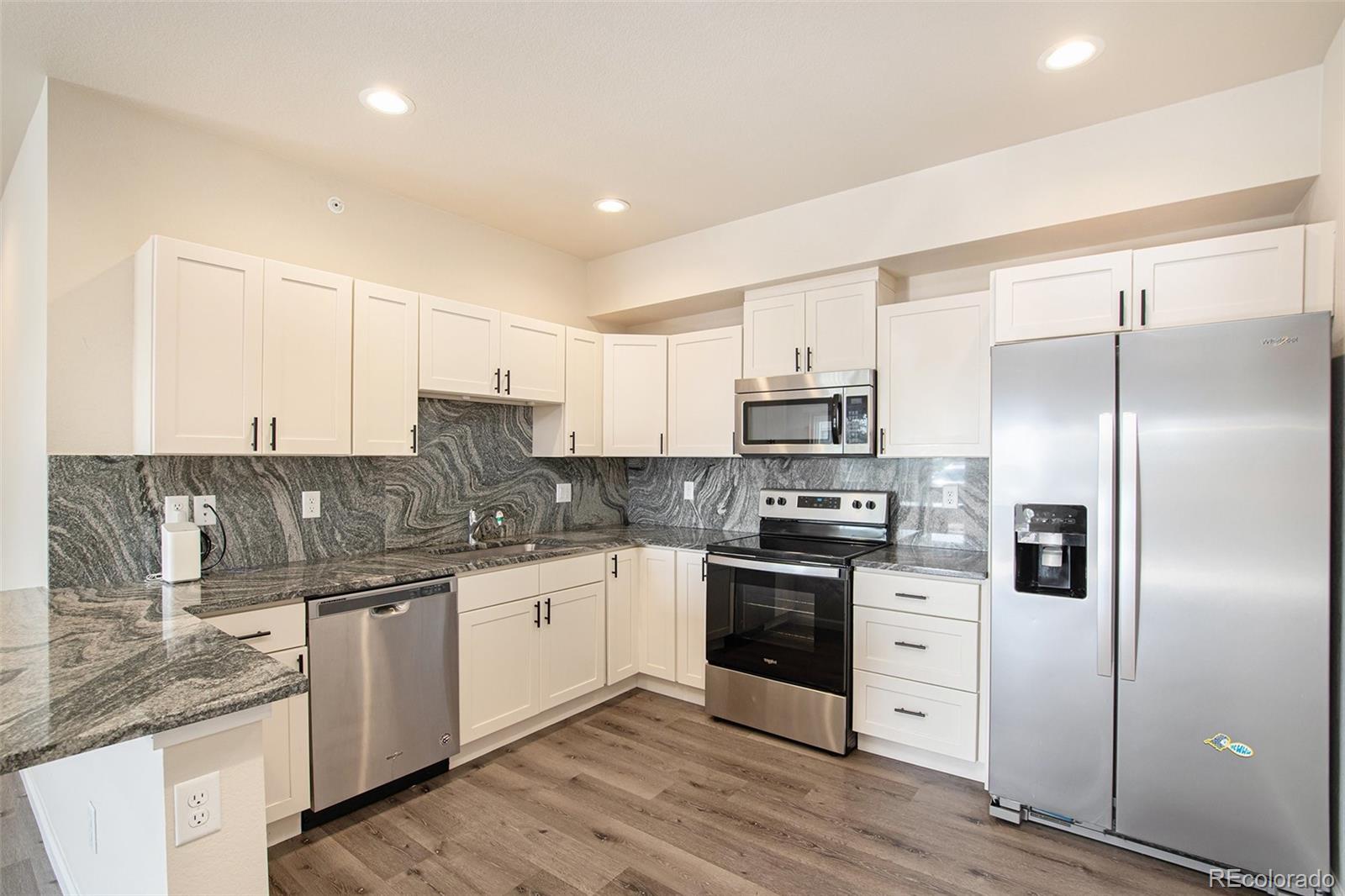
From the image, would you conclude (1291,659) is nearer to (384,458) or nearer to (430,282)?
(384,458)

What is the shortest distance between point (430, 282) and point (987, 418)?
291 centimetres

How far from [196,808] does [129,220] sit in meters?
2.25

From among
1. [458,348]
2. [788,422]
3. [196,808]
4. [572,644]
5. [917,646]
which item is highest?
[458,348]

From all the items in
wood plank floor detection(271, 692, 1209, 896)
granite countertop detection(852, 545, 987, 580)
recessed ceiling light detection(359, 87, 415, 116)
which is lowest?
wood plank floor detection(271, 692, 1209, 896)

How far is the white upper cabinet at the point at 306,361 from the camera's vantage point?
248cm

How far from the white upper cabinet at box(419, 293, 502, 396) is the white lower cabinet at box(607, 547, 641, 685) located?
1.20 meters

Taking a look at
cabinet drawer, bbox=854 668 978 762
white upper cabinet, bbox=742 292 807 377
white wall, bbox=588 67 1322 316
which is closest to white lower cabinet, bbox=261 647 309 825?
cabinet drawer, bbox=854 668 978 762

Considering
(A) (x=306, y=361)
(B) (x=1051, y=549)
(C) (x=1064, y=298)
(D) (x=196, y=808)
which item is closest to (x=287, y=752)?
(D) (x=196, y=808)

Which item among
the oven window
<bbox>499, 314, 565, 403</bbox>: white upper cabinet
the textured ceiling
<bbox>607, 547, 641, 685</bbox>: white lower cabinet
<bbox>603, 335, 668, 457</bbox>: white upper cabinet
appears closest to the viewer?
the textured ceiling

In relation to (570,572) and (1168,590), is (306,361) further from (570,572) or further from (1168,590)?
(1168,590)

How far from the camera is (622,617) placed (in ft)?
12.0

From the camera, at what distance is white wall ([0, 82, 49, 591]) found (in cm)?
228

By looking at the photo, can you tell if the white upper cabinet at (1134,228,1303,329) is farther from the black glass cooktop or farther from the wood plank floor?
the wood plank floor

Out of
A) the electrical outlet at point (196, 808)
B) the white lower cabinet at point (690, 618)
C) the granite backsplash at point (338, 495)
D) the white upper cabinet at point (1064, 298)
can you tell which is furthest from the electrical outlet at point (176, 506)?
the white upper cabinet at point (1064, 298)
